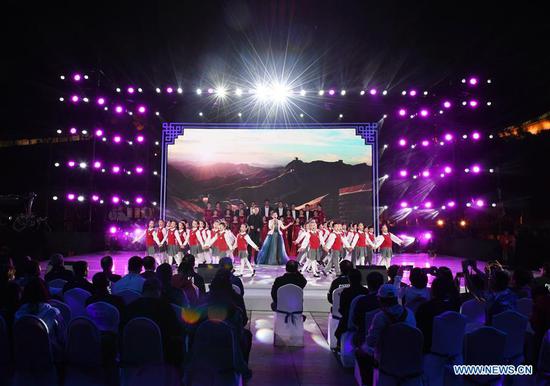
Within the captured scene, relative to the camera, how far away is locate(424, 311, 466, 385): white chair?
3.78m

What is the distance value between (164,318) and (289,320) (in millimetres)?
2793

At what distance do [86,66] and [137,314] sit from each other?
43.0 ft

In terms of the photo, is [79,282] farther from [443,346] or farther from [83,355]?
[443,346]

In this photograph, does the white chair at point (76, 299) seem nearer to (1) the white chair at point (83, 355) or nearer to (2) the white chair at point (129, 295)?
(2) the white chair at point (129, 295)

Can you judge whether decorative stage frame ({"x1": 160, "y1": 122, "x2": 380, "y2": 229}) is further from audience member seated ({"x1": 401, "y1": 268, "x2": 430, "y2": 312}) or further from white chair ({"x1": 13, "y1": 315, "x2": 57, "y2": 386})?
white chair ({"x1": 13, "y1": 315, "x2": 57, "y2": 386})

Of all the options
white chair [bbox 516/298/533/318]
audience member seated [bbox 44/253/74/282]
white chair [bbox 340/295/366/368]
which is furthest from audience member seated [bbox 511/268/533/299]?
audience member seated [bbox 44/253/74/282]

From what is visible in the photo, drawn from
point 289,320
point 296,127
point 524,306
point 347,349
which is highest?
point 296,127

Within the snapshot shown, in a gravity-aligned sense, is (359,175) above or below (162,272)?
above

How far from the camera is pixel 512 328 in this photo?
3.89 metres

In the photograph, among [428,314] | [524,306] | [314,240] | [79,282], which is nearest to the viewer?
[428,314]

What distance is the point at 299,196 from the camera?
17.9 meters

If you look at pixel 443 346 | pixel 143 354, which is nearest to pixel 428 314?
pixel 443 346

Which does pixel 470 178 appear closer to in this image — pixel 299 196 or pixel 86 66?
pixel 299 196

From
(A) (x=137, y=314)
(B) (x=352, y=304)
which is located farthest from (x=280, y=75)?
(A) (x=137, y=314)
